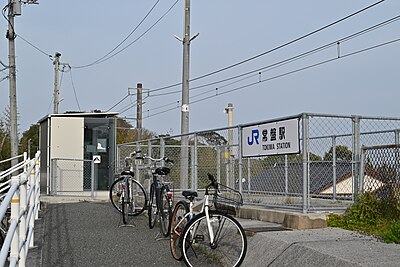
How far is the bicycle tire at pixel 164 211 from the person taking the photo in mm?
9633

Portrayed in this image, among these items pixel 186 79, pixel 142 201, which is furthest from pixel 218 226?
pixel 186 79

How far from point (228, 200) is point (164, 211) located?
1477 mm

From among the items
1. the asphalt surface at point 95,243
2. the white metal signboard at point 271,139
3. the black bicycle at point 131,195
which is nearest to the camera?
the asphalt surface at point 95,243

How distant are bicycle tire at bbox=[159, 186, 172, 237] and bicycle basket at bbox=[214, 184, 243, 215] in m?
0.98

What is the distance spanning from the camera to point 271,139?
9219mm

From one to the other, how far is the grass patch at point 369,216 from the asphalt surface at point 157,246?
301mm

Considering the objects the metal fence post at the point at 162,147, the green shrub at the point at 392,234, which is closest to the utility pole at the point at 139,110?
the metal fence post at the point at 162,147

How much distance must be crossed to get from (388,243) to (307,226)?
145 centimetres

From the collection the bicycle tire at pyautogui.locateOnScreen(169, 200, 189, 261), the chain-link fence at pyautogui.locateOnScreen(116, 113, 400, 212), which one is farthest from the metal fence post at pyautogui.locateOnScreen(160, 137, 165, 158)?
the bicycle tire at pyautogui.locateOnScreen(169, 200, 189, 261)

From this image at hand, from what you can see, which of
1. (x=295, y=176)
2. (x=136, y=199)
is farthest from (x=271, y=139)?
(x=136, y=199)

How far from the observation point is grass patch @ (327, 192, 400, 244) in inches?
312

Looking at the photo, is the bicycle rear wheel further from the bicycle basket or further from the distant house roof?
the bicycle basket

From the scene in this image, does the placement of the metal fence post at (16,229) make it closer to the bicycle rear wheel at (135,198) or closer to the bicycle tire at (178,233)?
the bicycle tire at (178,233)

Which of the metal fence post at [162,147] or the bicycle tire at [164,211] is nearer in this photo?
the bicycle tire at [164,211]
